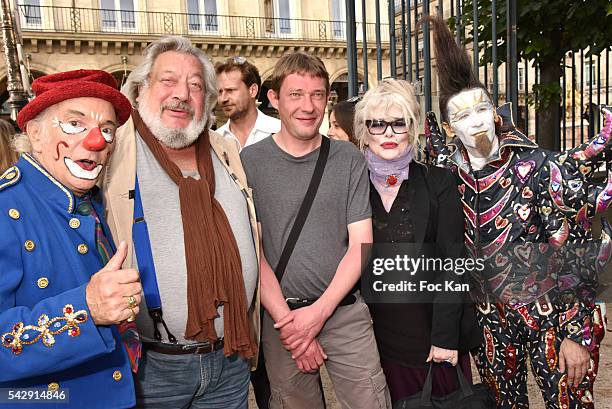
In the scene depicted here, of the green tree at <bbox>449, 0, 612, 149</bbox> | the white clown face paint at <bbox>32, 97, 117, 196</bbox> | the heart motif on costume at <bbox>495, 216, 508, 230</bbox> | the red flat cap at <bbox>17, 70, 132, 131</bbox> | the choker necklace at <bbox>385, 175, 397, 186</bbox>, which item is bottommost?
the heart motif on costume at <bbox>495, 216, 508, 230</bbox>

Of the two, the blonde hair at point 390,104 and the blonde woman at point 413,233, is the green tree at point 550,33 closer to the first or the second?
the blonde hair at point 390,104

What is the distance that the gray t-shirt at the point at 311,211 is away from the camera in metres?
2.36

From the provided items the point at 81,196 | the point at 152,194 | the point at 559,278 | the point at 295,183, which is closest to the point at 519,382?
the point at 559,278

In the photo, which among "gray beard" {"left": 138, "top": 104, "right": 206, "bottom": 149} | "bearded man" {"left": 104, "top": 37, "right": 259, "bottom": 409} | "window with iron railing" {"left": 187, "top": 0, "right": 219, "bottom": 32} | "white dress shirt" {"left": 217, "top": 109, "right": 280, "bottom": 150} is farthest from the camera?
"window with iron railing" {"left": 187, "top": 0, "right": 219, "bottom": 32}

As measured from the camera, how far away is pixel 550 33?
5.34 metres

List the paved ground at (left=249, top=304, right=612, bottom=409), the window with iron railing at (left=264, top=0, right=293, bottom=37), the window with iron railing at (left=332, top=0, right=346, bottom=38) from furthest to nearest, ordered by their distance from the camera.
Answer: the window with iron railing at (left=332, top=0, right=346, bottom=38), the window with iron railing at (left=264, top=0, right=293, bottom=37), the paved ground at (left=249, top=304, right=612, bottom=409)

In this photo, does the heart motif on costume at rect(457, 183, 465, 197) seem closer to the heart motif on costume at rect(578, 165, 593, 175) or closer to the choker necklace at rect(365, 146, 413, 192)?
the choker necklace at rect(365, 146, 413, 192)

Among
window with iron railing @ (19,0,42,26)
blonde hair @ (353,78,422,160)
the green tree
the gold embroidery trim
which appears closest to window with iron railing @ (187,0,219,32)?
window with iron railing @ (19,0,42,26)

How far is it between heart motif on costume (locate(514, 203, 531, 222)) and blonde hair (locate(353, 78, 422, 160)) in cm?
53

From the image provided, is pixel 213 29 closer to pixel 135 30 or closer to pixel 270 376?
pixel 135 30

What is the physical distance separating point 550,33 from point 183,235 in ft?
15.8

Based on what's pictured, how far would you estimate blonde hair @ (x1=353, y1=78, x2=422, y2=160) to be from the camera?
236 cm

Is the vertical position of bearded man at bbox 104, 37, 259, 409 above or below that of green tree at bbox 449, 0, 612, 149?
below

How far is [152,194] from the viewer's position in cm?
205
